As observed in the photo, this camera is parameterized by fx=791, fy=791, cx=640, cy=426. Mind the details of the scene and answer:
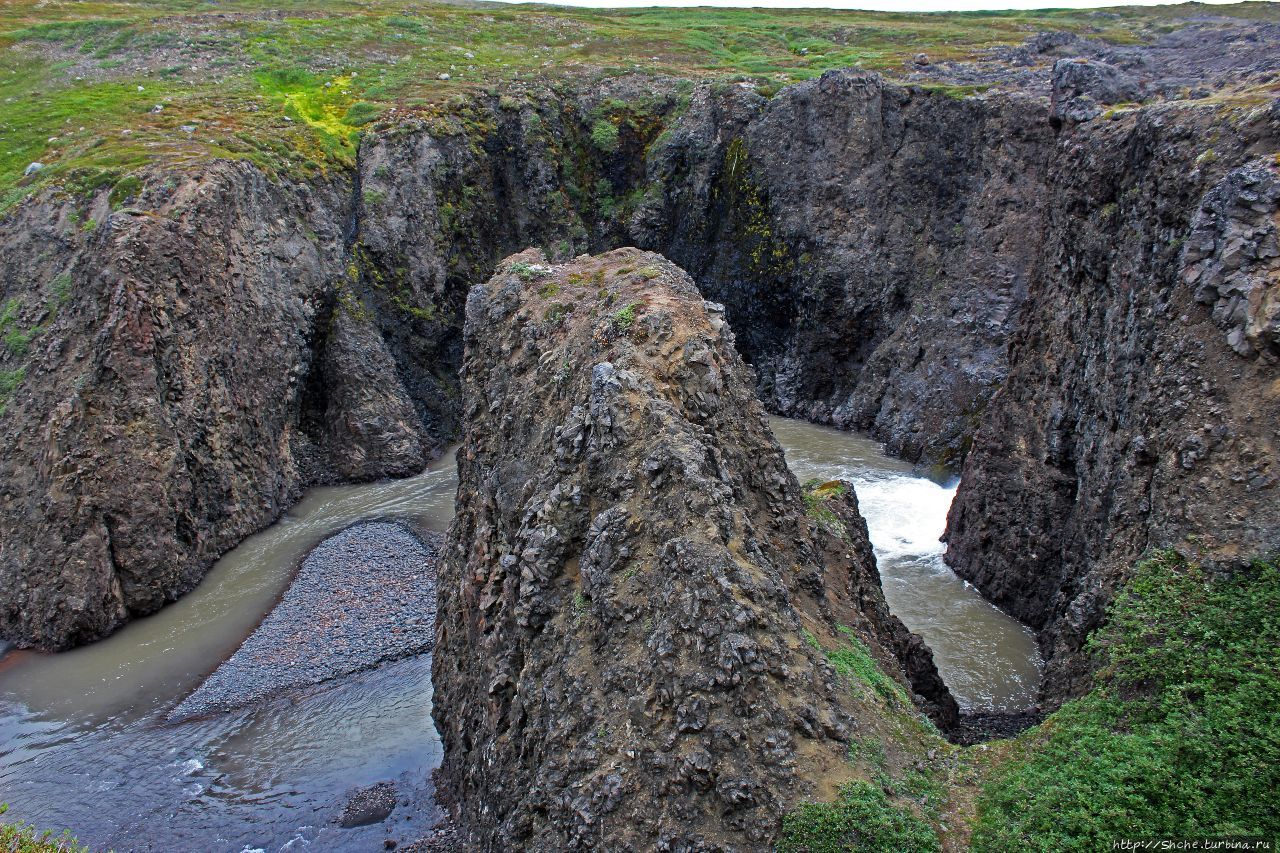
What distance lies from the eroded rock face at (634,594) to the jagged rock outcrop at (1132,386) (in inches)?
214

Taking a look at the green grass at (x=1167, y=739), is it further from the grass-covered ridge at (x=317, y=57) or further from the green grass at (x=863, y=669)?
the grass-covered ridge at (x=317, y=57)

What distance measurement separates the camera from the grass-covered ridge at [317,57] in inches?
1556

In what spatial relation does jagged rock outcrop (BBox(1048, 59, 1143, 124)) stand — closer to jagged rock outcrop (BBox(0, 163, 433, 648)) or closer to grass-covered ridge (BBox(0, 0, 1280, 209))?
grass-covered ridge (BBox(0, 0, 1280, 209))

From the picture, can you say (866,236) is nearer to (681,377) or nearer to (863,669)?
(681,377)

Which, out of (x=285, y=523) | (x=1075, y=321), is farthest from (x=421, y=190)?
(x=1075, y=321)

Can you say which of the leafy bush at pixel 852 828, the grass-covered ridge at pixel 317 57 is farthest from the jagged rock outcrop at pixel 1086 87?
the grass-covered ridge at pixel 317 57

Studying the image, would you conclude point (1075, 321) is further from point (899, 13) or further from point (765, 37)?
point (899, 13)

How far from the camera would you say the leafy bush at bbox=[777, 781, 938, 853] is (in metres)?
9.12

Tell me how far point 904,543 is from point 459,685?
17.4 m

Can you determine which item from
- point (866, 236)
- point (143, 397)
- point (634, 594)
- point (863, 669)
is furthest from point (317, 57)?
point (863, 669)

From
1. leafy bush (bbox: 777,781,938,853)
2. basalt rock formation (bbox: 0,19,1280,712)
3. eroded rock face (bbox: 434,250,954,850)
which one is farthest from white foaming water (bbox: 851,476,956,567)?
leafy bush (bbox: 777,781,938,853)

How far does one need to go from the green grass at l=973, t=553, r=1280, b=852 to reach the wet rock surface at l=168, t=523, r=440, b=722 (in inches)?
696

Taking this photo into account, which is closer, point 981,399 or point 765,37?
point 981,399

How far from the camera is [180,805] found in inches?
712
